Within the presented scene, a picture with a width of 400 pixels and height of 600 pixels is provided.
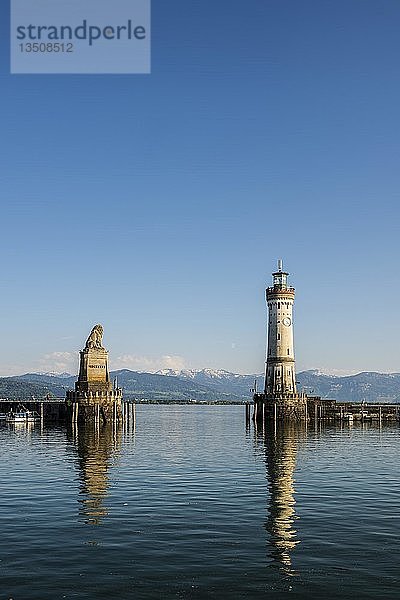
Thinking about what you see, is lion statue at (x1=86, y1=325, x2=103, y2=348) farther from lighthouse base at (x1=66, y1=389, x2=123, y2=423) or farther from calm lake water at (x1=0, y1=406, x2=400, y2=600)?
calm lake water at (x1=0, y1=406, x2=400, y2=600)

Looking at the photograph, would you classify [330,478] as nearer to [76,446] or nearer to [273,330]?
[76,446]

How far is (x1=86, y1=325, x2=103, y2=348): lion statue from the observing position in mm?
124000

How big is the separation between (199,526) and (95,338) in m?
89.8

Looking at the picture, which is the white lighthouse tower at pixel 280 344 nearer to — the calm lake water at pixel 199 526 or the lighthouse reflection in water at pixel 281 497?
the lighthouse reflection in water at pixel 281 497

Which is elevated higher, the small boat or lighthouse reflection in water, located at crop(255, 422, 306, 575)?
lighthouse reflection in water, located at crop(255, 422, 306, 575)

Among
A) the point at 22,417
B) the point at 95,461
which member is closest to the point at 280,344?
the point at 22,417

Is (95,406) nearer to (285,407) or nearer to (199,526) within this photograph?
(285,407)

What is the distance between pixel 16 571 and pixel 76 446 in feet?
187

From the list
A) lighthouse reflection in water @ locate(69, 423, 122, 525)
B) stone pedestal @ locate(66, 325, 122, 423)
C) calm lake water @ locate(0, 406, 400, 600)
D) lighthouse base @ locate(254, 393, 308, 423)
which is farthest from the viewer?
lighthouse base @ locate(254, 393, 308, 423)

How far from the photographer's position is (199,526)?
37250mm

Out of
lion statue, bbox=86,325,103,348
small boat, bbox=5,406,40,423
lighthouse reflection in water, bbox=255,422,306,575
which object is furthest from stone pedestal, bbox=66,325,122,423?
lighthouse reflection in water, bbox=255,422,306,575

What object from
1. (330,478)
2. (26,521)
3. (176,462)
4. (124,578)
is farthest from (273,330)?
(124,578)

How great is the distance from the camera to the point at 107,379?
125 meters

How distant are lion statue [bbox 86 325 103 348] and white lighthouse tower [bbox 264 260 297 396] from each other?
107 ft
